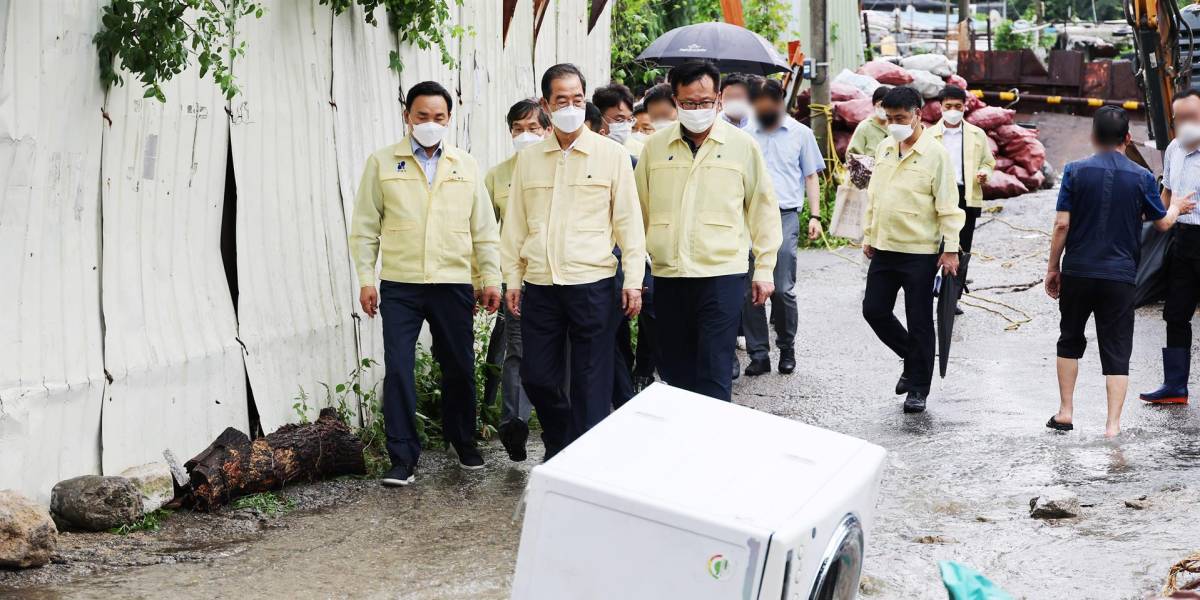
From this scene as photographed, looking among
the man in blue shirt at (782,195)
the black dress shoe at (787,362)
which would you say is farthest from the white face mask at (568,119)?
the black dress shoe at (787,362)

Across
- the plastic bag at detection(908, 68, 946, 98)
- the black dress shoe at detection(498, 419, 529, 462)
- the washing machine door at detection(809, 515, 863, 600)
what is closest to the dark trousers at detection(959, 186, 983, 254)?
the black dress shoe at detection(498, 419, 529, 462)

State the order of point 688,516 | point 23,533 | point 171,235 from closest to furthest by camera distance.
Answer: point 688,516 → point 23,533 → point 171,235

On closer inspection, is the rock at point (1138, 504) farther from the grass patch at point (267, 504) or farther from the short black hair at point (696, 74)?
the grass patch at point (267, 504)

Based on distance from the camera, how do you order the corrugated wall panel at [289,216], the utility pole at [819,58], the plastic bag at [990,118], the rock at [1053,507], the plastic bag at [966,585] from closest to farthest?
the plastic bag at [966,585]
the rock at [1053,507]
the corrugated wall panel at [289,216]
the utility pole at [819,58]
the plastic bag at [990,118]

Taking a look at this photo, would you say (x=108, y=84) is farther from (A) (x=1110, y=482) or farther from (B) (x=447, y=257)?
(A) (x=1110, y=482)

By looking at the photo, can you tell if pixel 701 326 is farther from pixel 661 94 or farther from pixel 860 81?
pixel 860 81

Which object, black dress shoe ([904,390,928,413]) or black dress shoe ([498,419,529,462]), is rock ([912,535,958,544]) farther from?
black dress shoe ([904,390,928,413])

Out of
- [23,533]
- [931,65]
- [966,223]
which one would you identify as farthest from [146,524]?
[931,65]

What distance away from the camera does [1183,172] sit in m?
7.77

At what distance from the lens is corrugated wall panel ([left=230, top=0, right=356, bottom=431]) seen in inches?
244

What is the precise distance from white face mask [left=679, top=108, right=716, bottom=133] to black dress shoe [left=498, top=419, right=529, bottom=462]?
176 centimetres

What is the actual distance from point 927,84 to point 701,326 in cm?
1398

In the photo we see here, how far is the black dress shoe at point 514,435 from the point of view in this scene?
6.64m

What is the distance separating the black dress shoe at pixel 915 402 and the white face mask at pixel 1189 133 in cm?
213
